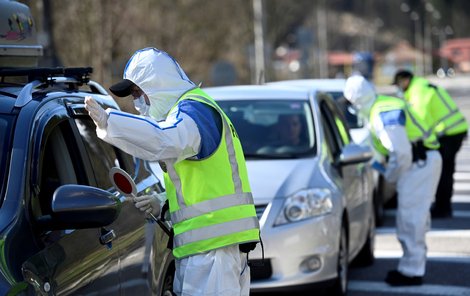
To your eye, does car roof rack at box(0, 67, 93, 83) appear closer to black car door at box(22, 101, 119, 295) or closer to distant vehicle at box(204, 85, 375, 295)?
black car door at box(22, 101, 119, 295)

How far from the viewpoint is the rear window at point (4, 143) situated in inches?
169

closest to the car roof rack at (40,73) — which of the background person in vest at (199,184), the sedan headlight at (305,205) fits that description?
the background person in vest at (199,184)

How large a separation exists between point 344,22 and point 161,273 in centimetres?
14998

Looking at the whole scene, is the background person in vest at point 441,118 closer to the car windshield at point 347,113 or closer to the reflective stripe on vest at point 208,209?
the car windshield at point 347,113

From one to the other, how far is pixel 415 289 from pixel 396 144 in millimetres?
1213

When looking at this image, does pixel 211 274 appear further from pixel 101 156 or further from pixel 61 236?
pixel 101 156

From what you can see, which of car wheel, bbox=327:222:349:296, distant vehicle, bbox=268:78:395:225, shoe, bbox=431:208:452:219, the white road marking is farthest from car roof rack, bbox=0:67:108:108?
shoe, bbox=431:208:452:219

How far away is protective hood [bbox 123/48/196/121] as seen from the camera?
477 centimetres

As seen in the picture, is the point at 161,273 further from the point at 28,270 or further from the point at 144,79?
the point at 28,270

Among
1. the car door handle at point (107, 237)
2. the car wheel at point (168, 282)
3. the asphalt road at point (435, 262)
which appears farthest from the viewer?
the asphalt road at point (435, 262)

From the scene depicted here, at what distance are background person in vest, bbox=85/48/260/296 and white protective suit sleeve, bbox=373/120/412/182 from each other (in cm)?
416

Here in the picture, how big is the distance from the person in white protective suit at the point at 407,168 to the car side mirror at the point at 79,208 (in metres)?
5.06

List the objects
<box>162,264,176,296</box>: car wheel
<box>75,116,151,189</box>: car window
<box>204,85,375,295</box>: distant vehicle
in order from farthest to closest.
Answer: <box>204,85,375,295</box>: distant vehicle
<box>162,264,176,296</box>: car wheel
<box>75,116,151,189</box>: car window

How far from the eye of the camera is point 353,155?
8.99 metres
